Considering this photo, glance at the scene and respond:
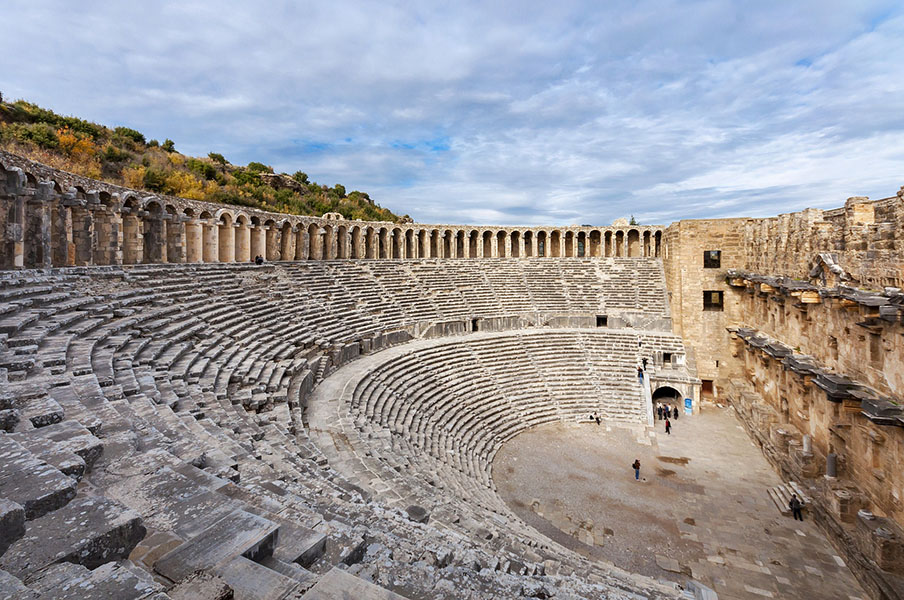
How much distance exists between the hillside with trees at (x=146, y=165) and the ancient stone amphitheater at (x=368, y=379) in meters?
12.0

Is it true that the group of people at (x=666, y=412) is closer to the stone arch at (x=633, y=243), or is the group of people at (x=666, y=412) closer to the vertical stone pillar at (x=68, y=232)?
the stone arch at (x=633, y=243)

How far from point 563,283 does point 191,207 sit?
20.3 metres

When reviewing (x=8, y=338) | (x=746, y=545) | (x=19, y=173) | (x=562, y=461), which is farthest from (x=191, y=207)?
(x=746, y=545)

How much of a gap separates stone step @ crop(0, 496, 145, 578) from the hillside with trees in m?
25.1

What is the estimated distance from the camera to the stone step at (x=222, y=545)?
2.68m

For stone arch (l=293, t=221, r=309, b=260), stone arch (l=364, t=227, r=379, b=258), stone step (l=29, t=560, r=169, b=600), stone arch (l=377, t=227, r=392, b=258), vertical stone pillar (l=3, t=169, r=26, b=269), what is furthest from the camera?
stone arch (l=377, t=227, r=392, b=258)

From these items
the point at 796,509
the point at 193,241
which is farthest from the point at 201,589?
the point at 193,241

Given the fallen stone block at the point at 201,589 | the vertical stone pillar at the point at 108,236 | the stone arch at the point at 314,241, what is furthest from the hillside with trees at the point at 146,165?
the fallen stone block at the point at 201,589

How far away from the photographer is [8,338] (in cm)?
695

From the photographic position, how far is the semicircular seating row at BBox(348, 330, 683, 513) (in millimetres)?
11211

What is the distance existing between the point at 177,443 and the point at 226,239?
18879 millimetres

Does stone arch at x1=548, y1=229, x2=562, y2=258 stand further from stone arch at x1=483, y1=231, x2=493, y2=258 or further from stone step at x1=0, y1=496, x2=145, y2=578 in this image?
stone step at x1=0, y1=496, x2=145, y2=578

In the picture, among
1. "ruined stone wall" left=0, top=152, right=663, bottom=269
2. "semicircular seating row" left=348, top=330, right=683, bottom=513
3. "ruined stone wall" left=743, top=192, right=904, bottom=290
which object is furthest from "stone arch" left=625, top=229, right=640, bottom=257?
"ruined stone wall" left=743, top=192, right=904, bottom=290

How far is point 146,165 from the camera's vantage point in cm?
3316
